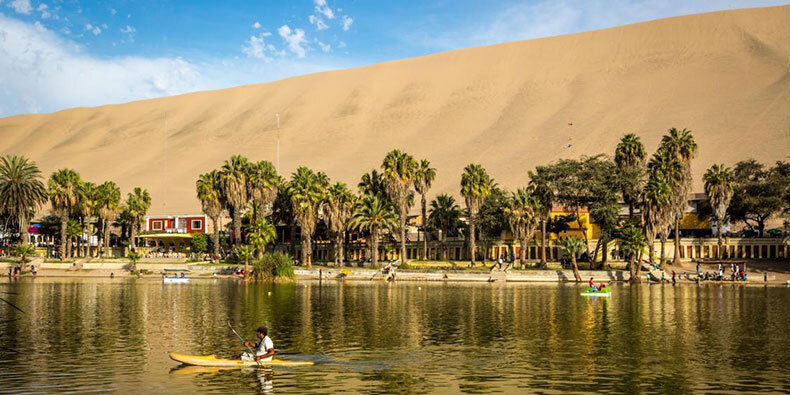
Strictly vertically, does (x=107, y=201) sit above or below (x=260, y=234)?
above

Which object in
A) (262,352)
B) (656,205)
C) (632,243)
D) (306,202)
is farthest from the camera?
(306,202)

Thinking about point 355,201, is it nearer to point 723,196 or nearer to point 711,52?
point 723,196

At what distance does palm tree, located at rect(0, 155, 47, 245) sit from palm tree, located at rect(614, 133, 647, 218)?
200 feet

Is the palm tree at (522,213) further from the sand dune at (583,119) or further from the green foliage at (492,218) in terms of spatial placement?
the sand dune at (583,119)

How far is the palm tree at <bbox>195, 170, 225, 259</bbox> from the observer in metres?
85.0

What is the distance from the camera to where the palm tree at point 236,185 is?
8394 centimetres

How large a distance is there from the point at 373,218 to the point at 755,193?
140 ft

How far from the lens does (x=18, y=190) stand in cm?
8138

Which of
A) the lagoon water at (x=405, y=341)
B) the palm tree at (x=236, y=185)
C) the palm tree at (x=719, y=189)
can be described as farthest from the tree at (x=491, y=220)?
the lagoon water at (x=405, y=341)

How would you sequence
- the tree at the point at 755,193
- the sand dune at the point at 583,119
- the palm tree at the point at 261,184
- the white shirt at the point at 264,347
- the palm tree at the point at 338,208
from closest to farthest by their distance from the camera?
the white shirt at the point at 264,347, the palm tree at the point at 338,208, the palm tree at the point at 261,184, the tree at the point at 755,193, the sand dune at the point at 583,119

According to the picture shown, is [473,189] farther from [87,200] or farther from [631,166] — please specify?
[87,200]

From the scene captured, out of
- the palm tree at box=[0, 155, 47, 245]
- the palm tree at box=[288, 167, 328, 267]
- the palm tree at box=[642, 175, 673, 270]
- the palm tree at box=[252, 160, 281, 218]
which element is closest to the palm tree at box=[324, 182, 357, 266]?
the palm tree at box=[288, 167, 328, 267]

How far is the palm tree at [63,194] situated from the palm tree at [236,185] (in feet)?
54.7

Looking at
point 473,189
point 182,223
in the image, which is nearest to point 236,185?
point 473,189
